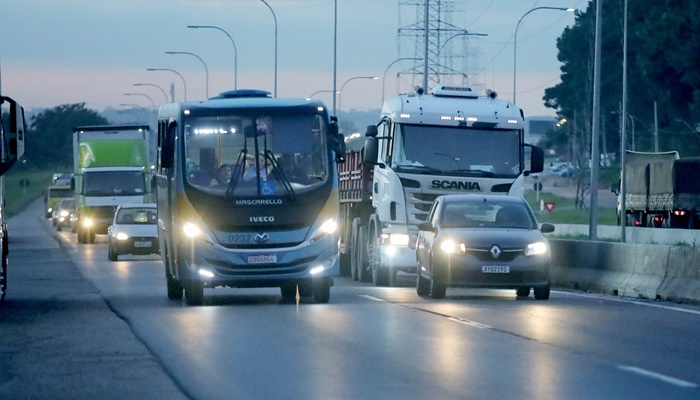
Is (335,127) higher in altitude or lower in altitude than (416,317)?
higher

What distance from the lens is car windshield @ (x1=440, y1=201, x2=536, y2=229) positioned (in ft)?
78.4

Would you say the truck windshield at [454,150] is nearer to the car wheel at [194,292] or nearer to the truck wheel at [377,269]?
the truck wheel at [377,269]

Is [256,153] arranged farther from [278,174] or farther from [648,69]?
[648,69]

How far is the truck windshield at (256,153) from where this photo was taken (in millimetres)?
21578

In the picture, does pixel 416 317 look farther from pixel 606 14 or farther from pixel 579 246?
pixel 606 14

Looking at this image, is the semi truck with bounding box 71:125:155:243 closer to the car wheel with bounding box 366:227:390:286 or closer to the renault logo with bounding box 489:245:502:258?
the car wheel with bounding box 366:227:390:286

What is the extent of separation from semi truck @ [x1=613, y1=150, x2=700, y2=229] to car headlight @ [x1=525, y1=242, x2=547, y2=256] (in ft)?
87.4

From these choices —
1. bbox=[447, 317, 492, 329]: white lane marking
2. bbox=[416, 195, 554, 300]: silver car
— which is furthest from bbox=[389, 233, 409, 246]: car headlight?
bbox=[447, 317, 492, 329]: white lane marking

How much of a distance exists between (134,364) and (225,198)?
25.4 feet

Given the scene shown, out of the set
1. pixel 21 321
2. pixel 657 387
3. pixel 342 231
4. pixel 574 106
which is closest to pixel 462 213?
pixel 21 321

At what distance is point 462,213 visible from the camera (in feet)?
79.9

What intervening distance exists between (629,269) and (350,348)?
11477 millimetres

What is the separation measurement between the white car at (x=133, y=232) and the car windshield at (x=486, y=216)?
21644 millimetres

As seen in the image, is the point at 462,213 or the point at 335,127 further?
the point at 462,213
